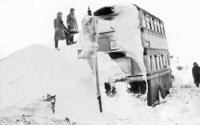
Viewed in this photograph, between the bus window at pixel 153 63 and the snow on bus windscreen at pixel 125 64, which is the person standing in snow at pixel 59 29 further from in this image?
the bus window at pixel 153 63

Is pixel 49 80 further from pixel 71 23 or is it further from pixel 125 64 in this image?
pixel 71 23

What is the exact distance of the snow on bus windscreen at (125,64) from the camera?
1364 centimetres

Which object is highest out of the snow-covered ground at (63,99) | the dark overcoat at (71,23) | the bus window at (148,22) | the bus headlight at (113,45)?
the dark overcoat at (71,23)

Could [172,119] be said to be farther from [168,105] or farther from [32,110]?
[32,110]

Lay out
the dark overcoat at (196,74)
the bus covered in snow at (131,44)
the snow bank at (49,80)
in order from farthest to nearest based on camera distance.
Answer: the dark overcoat at (196,74)
the bus covered in snow at (131,44)
the snow bank at (49,80)

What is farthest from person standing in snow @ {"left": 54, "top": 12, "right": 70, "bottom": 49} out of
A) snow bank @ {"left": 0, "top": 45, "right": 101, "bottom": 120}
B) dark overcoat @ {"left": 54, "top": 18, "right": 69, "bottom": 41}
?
snow bank @ {"left": 0, "top": 45, "right": 101, "bottom": 120}

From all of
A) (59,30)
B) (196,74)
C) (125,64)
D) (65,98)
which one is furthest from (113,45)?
(196,74)

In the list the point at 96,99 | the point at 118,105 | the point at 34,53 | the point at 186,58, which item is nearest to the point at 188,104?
the point at 118,105

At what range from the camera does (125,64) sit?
13719 millimetres

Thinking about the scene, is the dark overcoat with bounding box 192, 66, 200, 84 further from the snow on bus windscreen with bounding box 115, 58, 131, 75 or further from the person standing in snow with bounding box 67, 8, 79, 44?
the snow on bus windscreen with bounding box 115, 58, 131, 75

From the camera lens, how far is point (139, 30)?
44.1 ft

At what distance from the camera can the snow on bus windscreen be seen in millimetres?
13641

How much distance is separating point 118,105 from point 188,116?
2772 mm

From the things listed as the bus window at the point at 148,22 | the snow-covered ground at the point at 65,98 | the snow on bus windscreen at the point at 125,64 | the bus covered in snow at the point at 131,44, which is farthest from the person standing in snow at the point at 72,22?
the snow on bus windscreen at the point at 125,64
